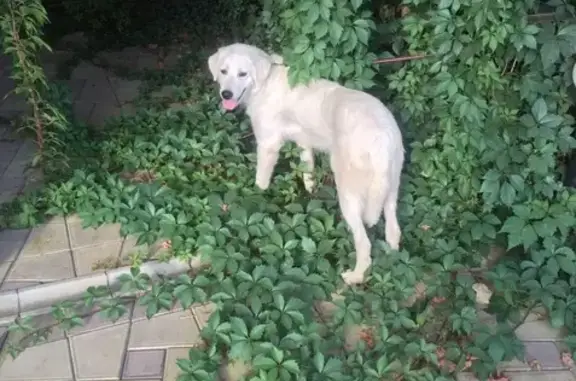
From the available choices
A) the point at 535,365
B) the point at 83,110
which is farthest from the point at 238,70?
the point at 83,110

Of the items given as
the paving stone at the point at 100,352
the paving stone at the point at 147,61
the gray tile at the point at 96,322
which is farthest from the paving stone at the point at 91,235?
the paving stone at the point at 147,61

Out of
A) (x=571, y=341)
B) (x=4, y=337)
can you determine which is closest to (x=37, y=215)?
(x=4, y=337)

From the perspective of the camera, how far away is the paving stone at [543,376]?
2854 mm

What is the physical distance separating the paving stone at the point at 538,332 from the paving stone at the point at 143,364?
5.45ft

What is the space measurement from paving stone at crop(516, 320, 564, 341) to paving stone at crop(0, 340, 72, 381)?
6.76 ft

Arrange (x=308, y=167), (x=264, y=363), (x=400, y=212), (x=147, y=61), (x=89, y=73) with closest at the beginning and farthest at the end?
(x=264, y=363) < (x=400, y=212) < (x=308, y=167) < (x=89, y=73) < (x=147, y=61)

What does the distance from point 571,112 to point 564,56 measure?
0.66 m

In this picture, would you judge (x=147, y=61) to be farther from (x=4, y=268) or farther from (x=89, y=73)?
(x=4, y=268)

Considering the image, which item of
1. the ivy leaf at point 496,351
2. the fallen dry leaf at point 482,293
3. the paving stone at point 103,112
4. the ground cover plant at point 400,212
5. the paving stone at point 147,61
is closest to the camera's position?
the ivy leaf at point 496,351

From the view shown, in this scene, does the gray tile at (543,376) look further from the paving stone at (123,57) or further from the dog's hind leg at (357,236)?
the paving stone at (123,57)

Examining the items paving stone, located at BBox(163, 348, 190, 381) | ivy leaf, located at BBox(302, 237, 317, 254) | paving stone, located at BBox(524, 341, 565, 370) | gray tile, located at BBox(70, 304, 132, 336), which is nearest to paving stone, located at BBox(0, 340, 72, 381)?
gray tile, located at BBox(70, 304, 132, 336)

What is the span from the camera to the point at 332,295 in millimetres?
3299

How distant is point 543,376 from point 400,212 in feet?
3.97

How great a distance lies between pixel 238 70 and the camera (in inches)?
139
